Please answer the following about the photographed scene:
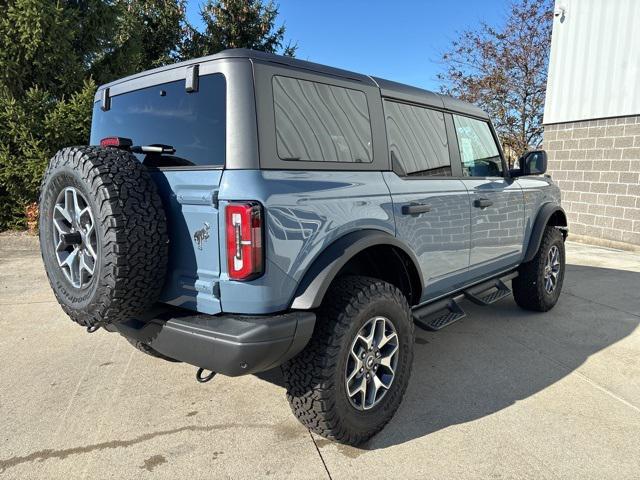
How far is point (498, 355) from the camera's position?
3.60 metres

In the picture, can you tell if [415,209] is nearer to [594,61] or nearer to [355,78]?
[355,78]

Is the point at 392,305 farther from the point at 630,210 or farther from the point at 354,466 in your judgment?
the point at 630,210

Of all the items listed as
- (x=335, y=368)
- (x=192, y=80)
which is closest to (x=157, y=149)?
(x=192, y=80)

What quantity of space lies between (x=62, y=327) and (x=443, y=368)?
3.33 metres

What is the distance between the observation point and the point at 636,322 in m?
4.43

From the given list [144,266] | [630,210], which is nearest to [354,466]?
[144,266]

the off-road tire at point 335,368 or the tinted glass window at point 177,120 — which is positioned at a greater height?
the tinted glass window at point 177,120

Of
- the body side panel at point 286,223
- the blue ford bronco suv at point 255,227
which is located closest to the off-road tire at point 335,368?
the blue ford bronco suv at point 255,227

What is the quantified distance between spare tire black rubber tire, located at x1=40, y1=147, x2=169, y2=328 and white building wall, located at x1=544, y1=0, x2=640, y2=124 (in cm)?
904

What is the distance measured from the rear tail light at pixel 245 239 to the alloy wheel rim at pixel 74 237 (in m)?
0.66

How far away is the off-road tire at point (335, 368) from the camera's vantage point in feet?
7.32

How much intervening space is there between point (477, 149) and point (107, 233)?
9.80 feet

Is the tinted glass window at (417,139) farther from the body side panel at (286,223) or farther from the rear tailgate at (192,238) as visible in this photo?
the rear tailgate at (192,238)

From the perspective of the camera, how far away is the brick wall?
8305 millimetres
